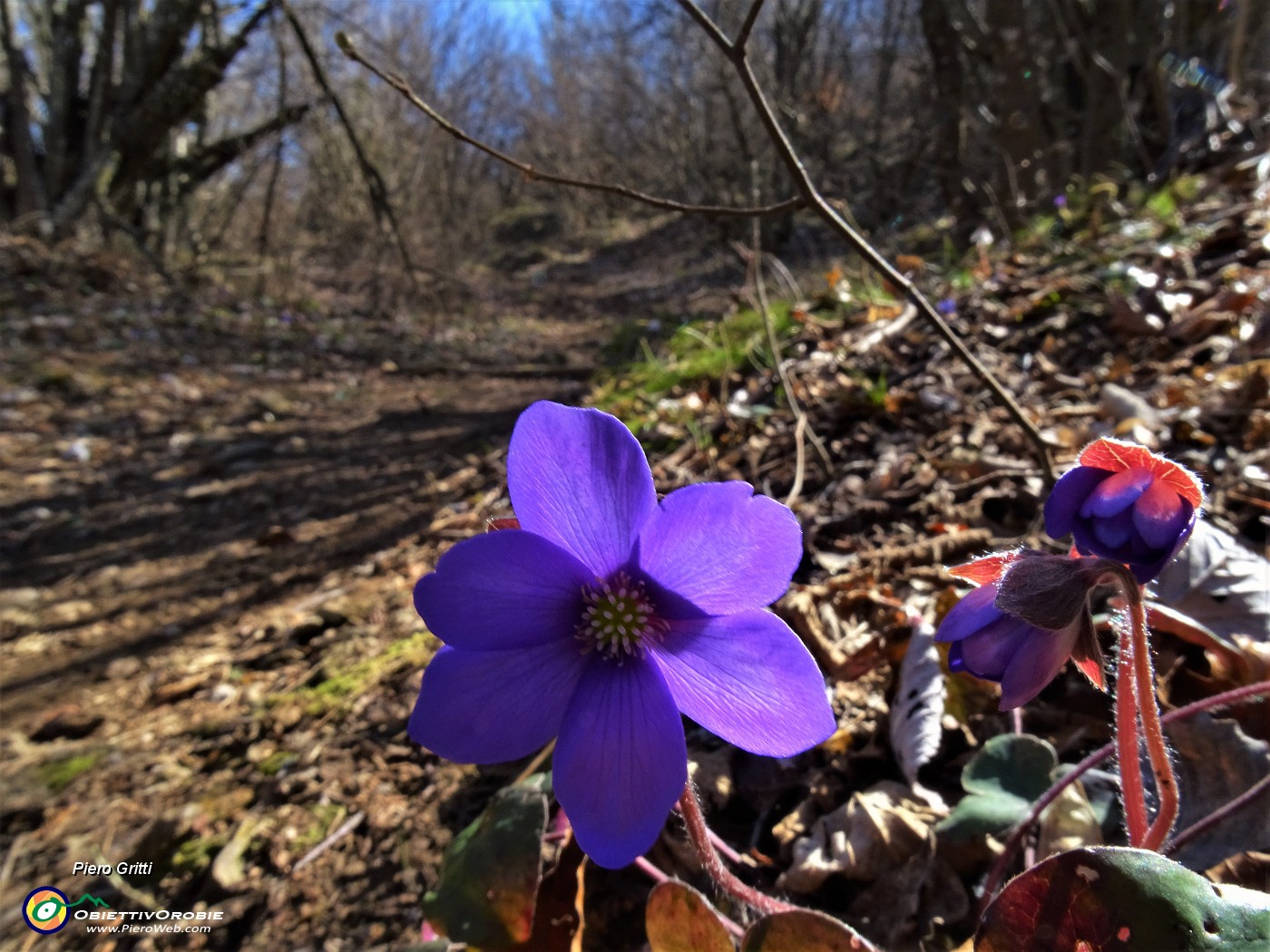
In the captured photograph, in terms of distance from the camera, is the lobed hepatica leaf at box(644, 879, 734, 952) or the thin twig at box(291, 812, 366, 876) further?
the thin twig at box(291, 812, 366, 876)

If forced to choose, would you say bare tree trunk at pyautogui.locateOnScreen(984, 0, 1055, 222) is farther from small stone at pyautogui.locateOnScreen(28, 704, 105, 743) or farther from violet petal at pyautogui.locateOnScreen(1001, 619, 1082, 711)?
small stone at pyautogui.locateOnScreen(28, 704, 105, 743)

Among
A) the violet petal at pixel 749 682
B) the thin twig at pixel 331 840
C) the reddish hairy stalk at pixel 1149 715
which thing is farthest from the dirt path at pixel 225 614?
the reddish hairy stalk at pixel 1149 715

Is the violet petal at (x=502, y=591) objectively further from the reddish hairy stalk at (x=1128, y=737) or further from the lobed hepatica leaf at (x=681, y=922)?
the reddish hairy stalk at (x=1128, y=737)

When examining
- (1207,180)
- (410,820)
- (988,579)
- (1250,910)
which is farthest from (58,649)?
(1207,180)

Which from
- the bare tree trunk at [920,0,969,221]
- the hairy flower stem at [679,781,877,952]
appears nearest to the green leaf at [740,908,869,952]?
the hairy flower stem at [679,781,877,952]

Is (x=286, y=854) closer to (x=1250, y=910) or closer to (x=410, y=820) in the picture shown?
(x=410, y=820)

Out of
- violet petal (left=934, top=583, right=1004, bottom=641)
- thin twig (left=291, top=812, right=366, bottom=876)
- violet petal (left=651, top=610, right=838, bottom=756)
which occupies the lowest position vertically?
thin twig (left=291, top=812, right=366, bottom=876)
